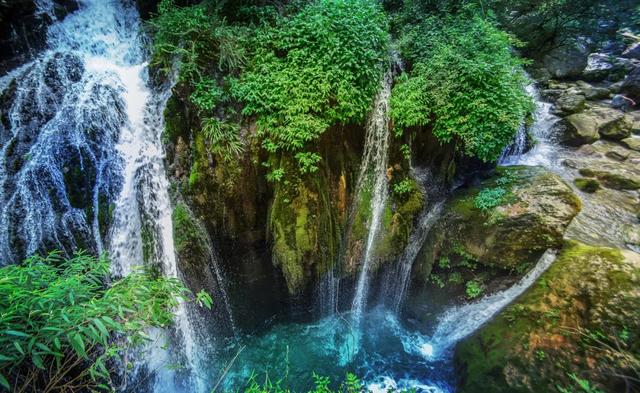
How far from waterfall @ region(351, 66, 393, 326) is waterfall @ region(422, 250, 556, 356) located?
182 cm

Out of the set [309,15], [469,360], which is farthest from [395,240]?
[309,15]

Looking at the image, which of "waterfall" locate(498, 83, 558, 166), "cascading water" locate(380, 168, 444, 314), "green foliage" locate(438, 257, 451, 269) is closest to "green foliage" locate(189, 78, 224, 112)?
"cascading water" locate(380, 168, 444, 314)

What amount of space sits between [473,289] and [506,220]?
5.01 ft

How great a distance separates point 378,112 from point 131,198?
191 inches

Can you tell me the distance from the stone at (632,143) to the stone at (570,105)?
169 cm

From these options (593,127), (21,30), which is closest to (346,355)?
(21,30)

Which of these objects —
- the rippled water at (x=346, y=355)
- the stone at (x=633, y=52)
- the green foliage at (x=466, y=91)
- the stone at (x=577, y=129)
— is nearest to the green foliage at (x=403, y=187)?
→ the green foliage at (x=466, y=91)

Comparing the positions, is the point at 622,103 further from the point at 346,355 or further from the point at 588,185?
the point at 346,355

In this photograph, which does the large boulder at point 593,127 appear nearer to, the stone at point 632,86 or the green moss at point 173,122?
the stone at point 632,86

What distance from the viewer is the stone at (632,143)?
7588mm

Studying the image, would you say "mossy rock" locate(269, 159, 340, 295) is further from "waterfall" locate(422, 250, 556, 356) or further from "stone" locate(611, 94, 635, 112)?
"stone" locate(611, 94, 635, 112)

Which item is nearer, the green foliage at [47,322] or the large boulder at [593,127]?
the green foliage at [47,322]

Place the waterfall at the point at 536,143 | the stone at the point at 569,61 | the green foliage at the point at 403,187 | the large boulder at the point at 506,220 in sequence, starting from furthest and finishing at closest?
1. the stone at the point at 569,61
2. the waterfall at the point at 536,143
3. the green foliage at the point at 403,187
4. the large boulder at the point at 506,220

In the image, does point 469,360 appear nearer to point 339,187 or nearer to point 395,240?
point 395,240
